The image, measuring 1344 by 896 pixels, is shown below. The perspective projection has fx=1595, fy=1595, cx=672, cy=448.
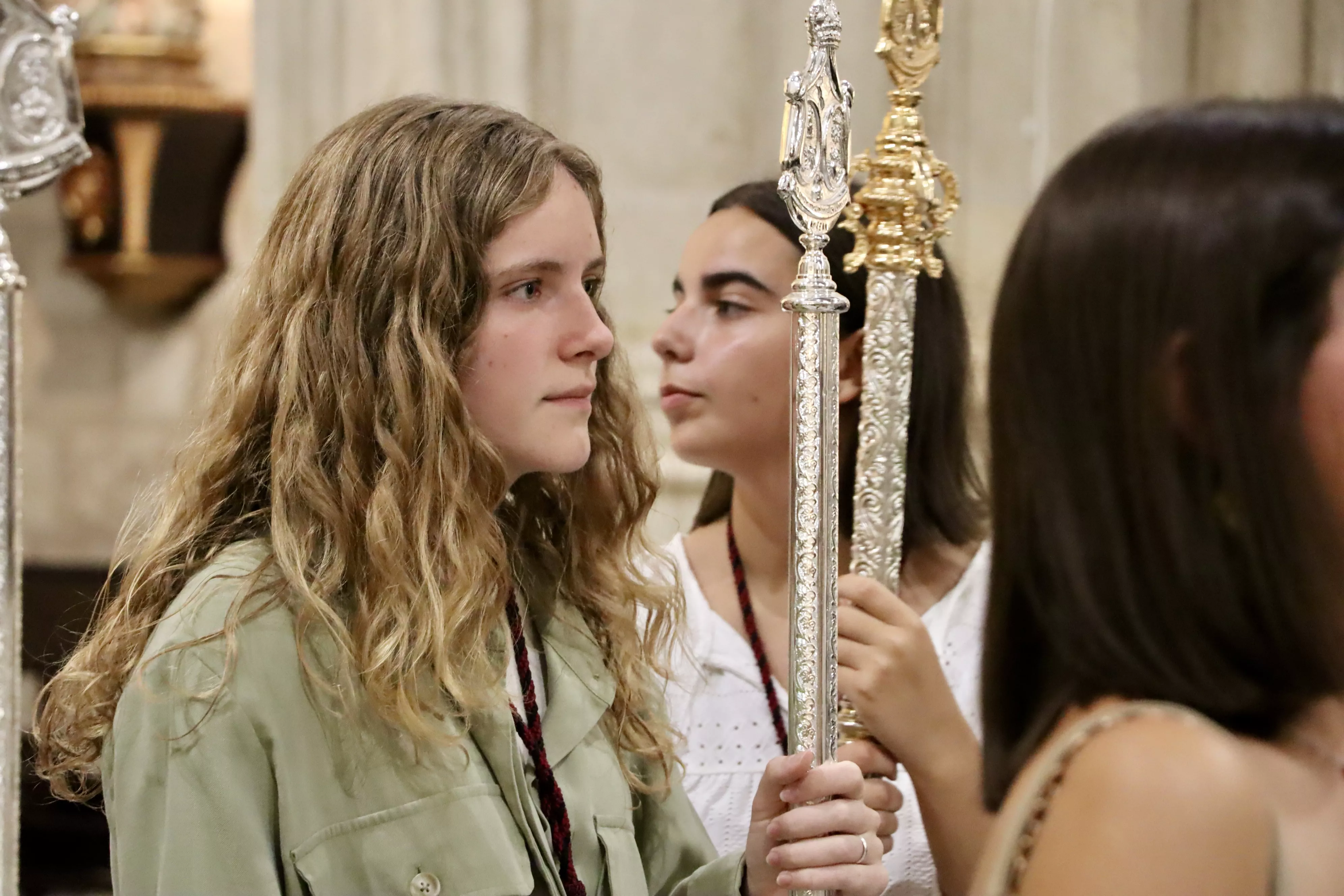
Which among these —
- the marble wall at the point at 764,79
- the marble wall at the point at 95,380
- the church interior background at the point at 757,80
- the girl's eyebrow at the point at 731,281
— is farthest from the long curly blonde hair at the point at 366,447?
the marble wall at the point at 95,380

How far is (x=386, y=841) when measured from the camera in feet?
5.29

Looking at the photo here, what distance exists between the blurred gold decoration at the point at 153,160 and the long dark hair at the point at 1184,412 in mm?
4887

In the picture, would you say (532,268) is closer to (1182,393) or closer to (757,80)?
(1182,393)

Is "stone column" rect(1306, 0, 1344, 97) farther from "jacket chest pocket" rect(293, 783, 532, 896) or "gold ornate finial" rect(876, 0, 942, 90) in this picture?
"jacket chest pocket" rect(293, 783, 532, 896)

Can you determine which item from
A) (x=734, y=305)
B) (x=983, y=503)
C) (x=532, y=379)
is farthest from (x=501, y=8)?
(x=532, y=379)

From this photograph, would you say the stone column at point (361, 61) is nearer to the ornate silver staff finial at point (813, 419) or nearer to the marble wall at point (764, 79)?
the marble wall at point (764, 79)

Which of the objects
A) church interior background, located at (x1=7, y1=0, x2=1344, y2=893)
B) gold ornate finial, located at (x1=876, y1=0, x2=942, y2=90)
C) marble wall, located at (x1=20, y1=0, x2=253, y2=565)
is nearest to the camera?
gold ornate finial, located at (x1=876, y1=0, x2=942, y2=90)

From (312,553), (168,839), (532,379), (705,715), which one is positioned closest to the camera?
(168,839)

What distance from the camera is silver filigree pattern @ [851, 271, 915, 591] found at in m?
1.94

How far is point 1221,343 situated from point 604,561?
1.19 meters

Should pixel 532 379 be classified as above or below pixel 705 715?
above

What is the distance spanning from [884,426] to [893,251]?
0.70ft

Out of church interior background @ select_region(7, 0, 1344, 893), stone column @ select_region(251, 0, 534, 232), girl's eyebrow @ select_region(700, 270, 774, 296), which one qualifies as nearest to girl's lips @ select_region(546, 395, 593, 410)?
girl's eyebrow @ select_region(700, 270, 774, 296)

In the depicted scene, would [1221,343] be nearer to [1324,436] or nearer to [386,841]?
[1324,436]
